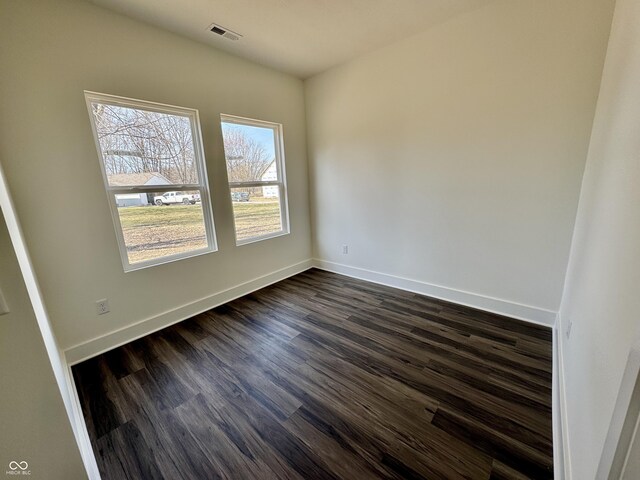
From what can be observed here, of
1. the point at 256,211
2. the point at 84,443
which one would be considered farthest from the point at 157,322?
the point at 256,211

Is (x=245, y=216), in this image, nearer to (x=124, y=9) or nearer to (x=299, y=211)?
(x=299, y=211)

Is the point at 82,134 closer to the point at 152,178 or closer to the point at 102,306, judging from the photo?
the point at 152,178

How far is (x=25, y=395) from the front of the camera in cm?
77

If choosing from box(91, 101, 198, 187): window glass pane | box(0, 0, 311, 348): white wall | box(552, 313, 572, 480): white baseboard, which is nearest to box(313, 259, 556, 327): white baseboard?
box(552, 313, 572, 480): white baseboard

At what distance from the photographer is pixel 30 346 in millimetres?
762

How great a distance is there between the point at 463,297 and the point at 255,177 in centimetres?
283

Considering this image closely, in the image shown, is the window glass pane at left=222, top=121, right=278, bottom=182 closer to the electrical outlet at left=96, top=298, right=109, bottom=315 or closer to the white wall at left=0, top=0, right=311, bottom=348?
the white wall at left=0, top=0, right=311, bottom=348

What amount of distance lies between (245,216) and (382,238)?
1771 millimetres

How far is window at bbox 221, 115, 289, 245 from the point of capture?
3.03m

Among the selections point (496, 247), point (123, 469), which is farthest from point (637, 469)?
point (496, 247)

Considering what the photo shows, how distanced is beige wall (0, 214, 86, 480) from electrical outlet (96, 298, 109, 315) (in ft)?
5.38

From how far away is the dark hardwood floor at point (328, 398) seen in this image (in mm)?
1278

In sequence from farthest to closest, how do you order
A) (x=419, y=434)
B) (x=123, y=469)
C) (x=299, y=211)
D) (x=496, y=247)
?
(x=299, y=211), (x=496, y=247), (x=419, y=434), (x=123, y=469)

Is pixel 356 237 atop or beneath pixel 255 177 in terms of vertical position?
beneath
